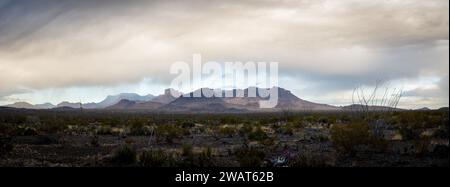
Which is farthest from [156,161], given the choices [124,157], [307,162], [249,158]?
[307,162]

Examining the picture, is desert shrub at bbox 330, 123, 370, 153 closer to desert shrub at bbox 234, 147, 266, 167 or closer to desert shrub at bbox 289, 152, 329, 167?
desert shrub at bbox 289, 152, 329, 167

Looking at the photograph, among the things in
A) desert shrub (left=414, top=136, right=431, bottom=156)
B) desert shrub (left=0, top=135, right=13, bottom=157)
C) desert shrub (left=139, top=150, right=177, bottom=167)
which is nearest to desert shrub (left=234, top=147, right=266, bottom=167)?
desert shrub (left=139, top=150, right=177, bottom=167)

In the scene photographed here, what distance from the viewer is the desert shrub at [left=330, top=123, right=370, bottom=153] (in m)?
18.6

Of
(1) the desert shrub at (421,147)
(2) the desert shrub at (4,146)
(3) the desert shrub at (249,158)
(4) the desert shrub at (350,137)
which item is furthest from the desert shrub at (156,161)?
(1) the desert shrub at (421,147)

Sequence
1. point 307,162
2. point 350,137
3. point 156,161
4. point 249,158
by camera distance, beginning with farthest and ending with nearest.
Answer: point 350,137 < point 156,161 < point 249,158 < point 307,162

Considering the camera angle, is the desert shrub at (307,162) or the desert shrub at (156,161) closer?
the desert shrub at (307,162)

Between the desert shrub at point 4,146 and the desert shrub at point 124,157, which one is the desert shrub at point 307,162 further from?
the desert shrub at point 4,146

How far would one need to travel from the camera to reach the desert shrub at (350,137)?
1858 centimetres

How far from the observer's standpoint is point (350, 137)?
18.6 metres

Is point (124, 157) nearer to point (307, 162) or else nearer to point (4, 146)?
point (4, 146)

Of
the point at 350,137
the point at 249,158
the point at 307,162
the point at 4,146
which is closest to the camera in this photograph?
the point at 307,162

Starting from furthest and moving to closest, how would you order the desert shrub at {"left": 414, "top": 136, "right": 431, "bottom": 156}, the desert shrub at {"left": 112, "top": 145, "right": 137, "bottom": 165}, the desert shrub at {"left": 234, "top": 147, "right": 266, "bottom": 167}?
the desert shrub at {"left": 414, "top": 136, "right": 431, "bottom": 156} < the desert shrub at {"left": 112, "top": 145, "right": 137, "bottom": 165} < the desert shrub at {"left": 234, "top": 147, "right": 266, "bottom": 167}

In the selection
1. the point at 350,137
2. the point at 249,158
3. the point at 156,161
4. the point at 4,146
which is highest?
the point at 350,137
